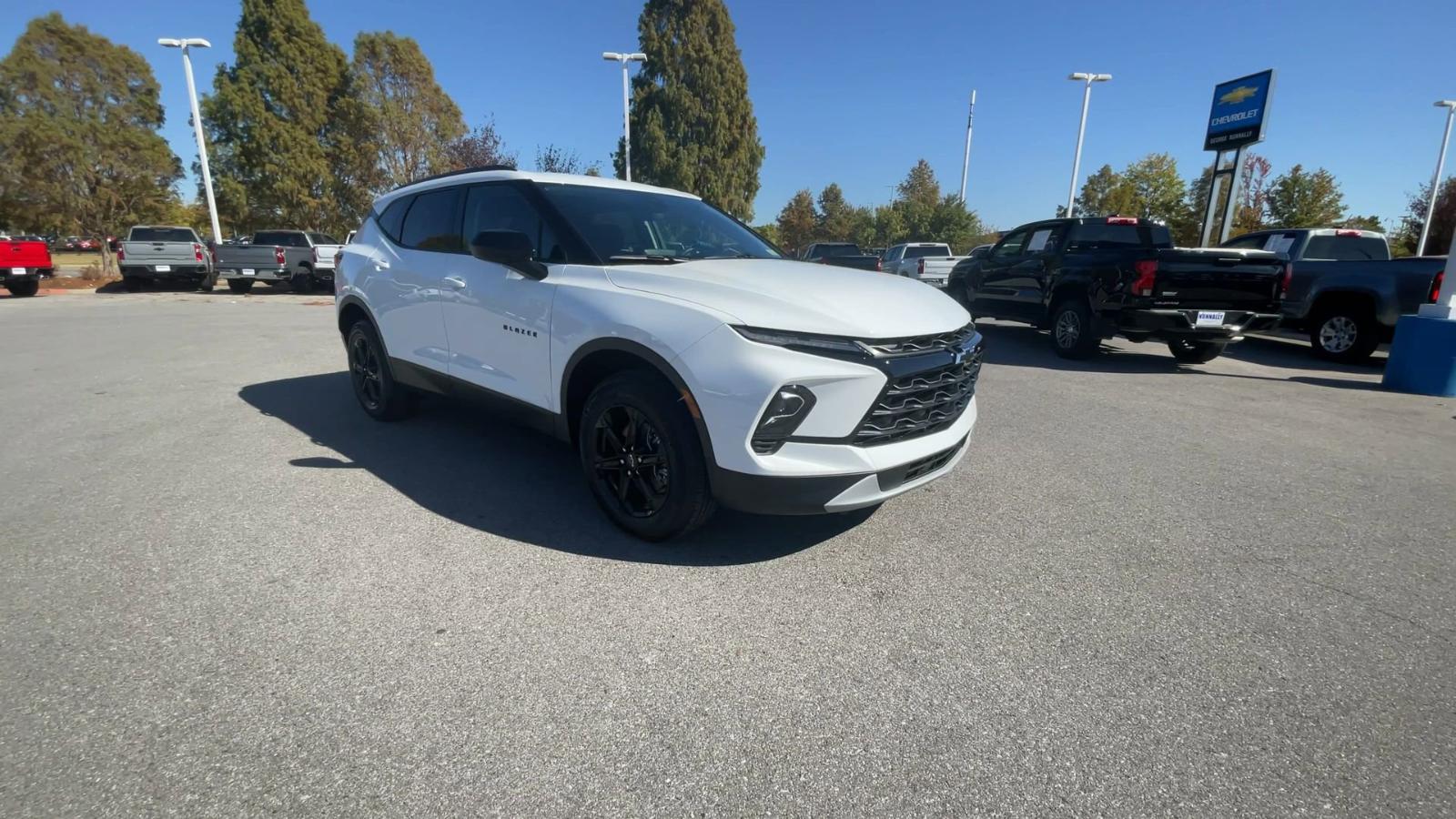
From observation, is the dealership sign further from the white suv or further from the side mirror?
the side mirror

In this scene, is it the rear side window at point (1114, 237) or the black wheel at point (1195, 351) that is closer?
the black wheel at point (1195, 351)

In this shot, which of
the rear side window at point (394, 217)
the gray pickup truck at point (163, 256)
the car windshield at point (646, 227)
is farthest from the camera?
the gray pickup truck at point (163, 256)

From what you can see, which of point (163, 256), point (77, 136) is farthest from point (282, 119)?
point (163, 256)

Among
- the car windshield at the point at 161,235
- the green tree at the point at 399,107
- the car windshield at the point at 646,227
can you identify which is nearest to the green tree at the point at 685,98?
the green tree at the point at 399,107

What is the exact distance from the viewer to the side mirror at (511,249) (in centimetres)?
328

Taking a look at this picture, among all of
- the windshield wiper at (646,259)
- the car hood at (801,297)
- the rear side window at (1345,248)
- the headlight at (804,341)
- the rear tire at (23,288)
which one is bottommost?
the rear tire at (23,288)

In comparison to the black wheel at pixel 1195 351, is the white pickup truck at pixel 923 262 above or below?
above

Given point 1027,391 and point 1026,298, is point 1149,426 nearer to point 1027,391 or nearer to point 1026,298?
point 1027,391

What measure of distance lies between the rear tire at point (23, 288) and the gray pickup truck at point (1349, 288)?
87.6 feet

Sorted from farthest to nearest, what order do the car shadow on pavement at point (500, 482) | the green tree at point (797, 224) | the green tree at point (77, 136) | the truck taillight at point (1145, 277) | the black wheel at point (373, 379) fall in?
1. the green tree at point (797, 224)
2. the green tree at point (77, 136)
3. the truck taillight at point (1145, 277)
4. the black wheel at point (373, 379)
5. the car shadow on pavement at point (500, 482)

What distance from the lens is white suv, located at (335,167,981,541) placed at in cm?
266

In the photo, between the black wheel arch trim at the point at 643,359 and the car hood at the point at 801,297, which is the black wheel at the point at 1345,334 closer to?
the car hood at the point at 801,297

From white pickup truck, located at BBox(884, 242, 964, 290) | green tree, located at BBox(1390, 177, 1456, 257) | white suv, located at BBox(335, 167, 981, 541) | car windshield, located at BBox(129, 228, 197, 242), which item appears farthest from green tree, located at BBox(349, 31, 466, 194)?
green tree, located at BBox(1390, 177, 1456, 257)

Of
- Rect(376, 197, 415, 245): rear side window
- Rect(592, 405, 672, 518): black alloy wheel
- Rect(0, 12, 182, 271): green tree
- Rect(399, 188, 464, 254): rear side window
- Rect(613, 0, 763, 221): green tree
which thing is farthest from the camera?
Rect(613, 0, 763, 221): green tree
